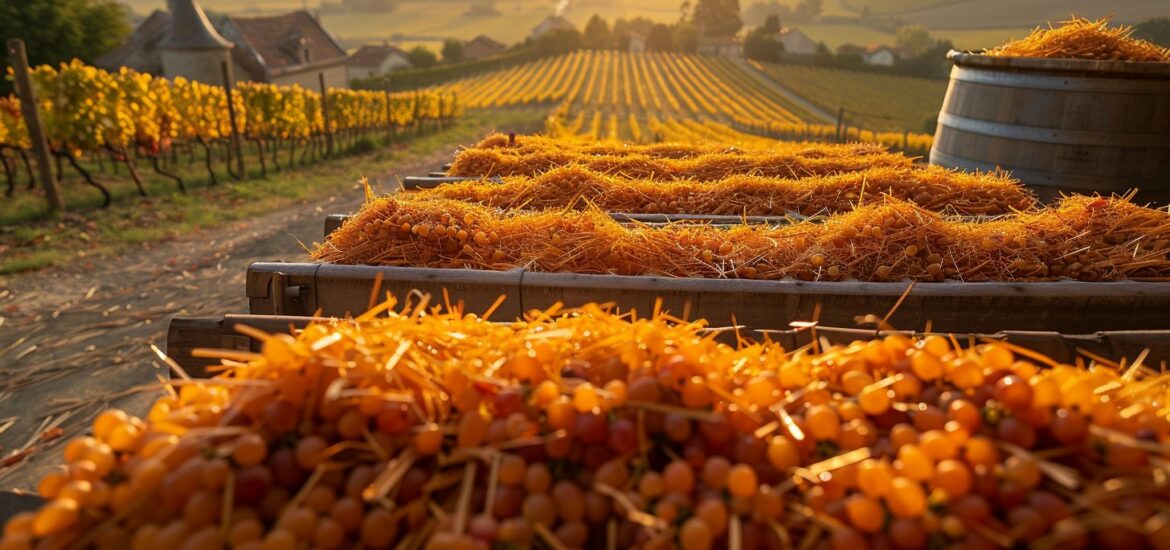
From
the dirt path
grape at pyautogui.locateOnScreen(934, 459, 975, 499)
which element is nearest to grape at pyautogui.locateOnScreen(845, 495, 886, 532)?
grape at pyautogui.locateOnScreen(934, 459, 975, 499)

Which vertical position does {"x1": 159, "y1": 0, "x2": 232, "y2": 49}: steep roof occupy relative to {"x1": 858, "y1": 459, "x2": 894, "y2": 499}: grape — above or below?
above

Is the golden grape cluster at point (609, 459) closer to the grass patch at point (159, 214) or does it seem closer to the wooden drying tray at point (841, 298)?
the wooden drying tray at point (841, 298)

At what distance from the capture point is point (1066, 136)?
5.25 meters

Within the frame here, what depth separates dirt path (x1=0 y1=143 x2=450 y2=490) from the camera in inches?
195

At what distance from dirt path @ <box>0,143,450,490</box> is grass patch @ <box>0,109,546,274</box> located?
466mm

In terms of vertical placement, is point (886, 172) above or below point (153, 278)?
above

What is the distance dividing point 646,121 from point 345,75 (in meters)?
24.2

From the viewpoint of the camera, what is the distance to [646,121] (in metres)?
35.9

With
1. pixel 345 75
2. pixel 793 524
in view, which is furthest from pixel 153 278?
pixel 345 75

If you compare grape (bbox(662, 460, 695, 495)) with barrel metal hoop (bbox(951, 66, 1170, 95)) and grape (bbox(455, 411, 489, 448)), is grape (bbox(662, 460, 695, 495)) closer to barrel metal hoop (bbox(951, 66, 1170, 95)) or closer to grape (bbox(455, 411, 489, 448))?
grape (bbox(455, 411, 489, 448))

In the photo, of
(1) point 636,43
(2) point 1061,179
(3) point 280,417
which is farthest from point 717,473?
(1) point 636,43

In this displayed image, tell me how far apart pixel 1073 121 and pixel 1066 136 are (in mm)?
132

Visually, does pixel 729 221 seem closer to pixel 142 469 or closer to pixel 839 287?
pixel 839 287

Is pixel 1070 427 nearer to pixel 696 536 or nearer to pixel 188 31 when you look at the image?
pixel 696 536
